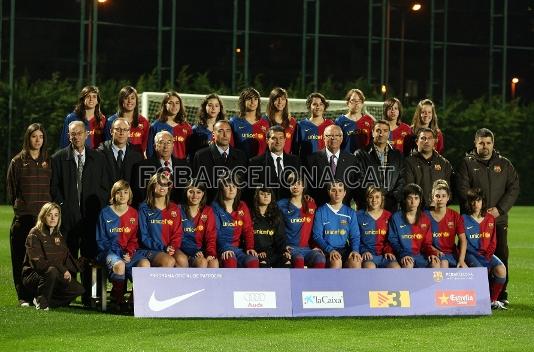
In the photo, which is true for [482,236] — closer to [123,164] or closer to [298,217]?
[298,217]

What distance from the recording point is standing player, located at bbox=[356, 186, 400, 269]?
1141 centimetres

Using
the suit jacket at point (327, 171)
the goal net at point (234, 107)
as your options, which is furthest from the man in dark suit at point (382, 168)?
the goal net at point (234, 107)

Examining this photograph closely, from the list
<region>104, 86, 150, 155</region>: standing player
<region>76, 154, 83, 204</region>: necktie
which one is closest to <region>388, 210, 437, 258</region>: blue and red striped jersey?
<region>104, 86, 150, 155</region>: standing player

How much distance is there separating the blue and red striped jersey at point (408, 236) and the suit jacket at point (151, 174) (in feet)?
7.17

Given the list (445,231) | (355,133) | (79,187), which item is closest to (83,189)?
(79,187)

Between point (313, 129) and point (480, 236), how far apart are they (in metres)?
2.16

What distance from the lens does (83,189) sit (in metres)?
11.3

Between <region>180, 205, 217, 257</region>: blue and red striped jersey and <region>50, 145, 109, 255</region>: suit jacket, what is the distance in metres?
0.93

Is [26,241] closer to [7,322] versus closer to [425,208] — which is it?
[7,322]

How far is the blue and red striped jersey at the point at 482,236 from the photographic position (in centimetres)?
1177

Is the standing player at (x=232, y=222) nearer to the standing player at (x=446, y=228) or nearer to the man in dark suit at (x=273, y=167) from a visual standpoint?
the man in dark suit at (x=273, y=167)

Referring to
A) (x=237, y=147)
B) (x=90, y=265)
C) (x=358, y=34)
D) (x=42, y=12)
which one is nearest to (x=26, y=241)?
(x=90, y=265)

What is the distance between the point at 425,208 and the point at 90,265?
11.9 ft

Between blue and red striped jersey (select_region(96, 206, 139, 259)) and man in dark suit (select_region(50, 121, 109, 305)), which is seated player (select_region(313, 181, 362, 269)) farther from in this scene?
man in dark suit (select_region(50, 121, 109, 305))
